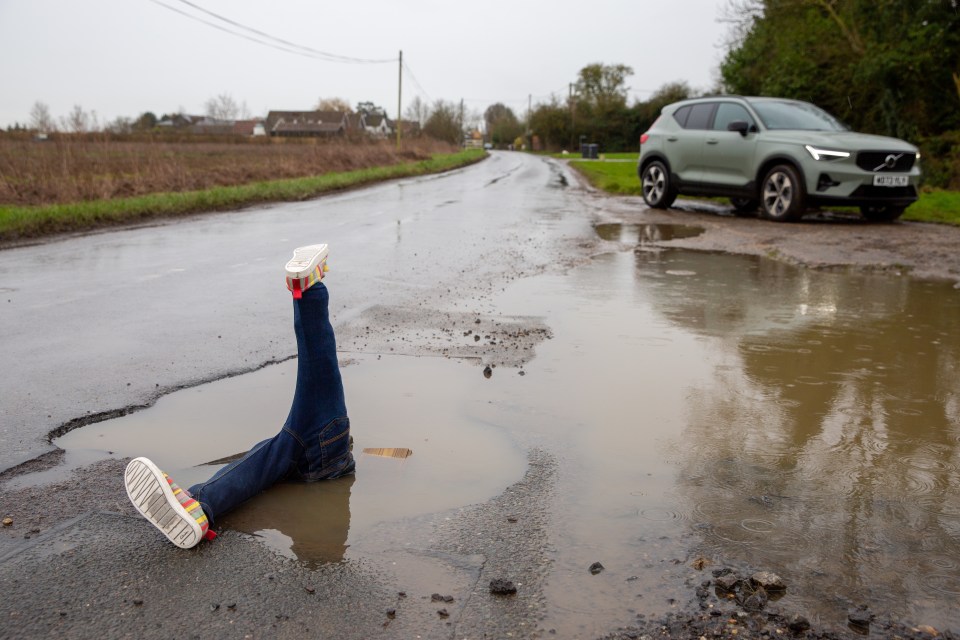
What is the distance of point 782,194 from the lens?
12.7 m

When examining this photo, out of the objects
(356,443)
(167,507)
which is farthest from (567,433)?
(167,507)

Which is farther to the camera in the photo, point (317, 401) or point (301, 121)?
point (301, 121)

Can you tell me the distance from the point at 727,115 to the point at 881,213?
2.92 m

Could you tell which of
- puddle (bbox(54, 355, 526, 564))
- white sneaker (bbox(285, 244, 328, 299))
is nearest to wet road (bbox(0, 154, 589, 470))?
puddle (bbox(54, 355, 526, 564))

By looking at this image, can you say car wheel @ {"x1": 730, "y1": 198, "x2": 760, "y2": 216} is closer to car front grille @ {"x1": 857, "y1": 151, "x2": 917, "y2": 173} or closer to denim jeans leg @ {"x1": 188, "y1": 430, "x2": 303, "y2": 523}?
car front grille @ {"x1": 857, "y1": 151, "x2": 917, "y2": 173}

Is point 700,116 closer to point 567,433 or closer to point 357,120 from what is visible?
point 567,433

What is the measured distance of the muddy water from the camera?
2770 mm

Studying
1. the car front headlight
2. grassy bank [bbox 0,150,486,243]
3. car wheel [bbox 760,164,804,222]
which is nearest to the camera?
the car front headlight

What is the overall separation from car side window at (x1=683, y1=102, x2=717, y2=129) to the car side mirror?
38.4 inches

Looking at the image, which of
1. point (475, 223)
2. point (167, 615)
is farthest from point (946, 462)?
point (475, 223)

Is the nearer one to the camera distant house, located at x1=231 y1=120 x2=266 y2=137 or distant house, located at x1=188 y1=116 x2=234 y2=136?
distant house, located at x1=188 y1=116 x2=234 y2=136

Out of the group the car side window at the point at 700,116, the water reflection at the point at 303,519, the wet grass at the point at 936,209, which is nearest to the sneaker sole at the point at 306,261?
the water reflection at the point at 303,519

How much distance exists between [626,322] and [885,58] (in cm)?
1747

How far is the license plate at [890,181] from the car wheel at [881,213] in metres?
0.47
